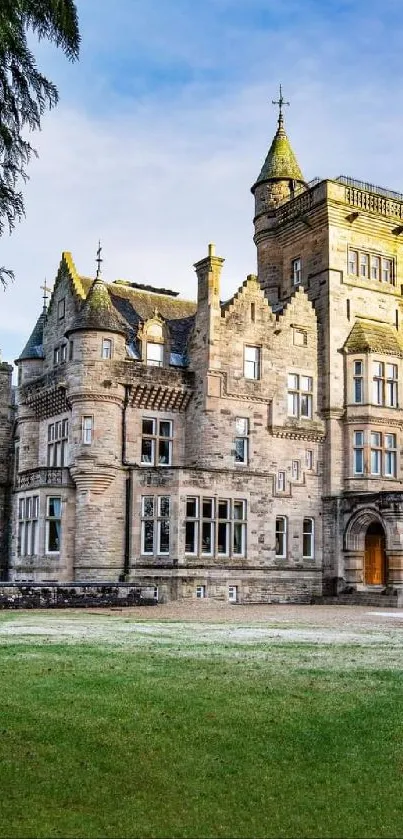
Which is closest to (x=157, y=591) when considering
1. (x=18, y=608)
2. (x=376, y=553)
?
(x=18, y=608)

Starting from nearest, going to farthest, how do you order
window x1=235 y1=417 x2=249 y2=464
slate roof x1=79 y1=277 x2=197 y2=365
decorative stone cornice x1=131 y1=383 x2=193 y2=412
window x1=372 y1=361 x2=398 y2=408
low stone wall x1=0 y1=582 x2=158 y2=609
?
low stone wall x1=0 y1=582 x2=158 y2=609, decorative stone cornice x1=131 y1=383 x2=193 y2=412, window x1=235 y1=417 x2=249 y2=464, slate roof x1=79 y1=277 x2=197 y2=365, window x1=372 y1=361 x2=398 y2=408

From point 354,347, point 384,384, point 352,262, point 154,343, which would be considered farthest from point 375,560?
point 154,343

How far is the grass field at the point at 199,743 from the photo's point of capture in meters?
7.38

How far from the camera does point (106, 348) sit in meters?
39.9

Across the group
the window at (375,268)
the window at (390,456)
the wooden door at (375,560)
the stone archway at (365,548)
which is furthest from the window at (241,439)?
the window at (375,268)

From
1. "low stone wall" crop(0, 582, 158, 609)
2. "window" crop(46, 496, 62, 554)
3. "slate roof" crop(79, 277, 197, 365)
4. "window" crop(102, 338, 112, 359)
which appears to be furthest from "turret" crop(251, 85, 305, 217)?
"low stone wall" crop(0, 582, 158, 609)

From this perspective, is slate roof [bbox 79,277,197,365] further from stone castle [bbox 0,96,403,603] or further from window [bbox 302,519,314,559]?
window [bbox 302,519,314,559]

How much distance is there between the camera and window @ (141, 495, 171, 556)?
38781mm

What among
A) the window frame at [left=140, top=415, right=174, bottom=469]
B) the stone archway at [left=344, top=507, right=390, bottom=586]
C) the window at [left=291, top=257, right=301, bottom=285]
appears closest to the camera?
the window frame at [left=140, top=415, right=174, bottom=469]

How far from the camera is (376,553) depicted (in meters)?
45.4

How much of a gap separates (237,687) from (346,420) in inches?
1330

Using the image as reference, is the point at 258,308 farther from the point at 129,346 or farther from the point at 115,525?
the point at 115,525

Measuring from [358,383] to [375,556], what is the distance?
8525 millimetres

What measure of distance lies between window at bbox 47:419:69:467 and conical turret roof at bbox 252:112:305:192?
1876cm
